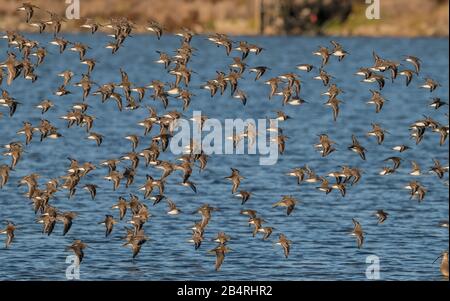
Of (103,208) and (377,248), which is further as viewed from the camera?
(103,208)

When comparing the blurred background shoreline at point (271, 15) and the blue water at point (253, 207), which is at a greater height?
the blurred background shoreline at point (271, 15)

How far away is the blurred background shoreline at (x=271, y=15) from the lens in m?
113

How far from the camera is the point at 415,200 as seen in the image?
4394cm

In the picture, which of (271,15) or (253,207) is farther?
(271,15)

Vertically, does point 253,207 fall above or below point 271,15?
below

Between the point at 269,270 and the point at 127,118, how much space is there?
108ft

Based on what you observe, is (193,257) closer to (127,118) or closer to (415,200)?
(415,200)

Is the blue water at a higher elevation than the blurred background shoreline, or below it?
below

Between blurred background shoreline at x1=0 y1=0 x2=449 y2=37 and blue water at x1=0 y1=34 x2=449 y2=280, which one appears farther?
blurred background shoreline at x1=0 y1=0 x2=449 y2=37

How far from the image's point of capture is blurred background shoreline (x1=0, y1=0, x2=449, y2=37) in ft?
370

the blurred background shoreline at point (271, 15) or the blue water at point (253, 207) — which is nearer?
the blue water at point (253, 207)

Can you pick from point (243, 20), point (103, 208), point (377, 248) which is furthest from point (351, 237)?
point (243, 20)

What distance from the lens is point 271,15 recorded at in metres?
116
